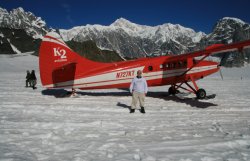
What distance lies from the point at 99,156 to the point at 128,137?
1591 millimetres

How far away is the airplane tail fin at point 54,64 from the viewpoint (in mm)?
13617

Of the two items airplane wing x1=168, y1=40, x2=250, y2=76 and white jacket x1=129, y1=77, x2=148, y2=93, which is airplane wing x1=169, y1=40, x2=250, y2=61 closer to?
airplane wing x1=168, y1=40, x2=250, y2=76

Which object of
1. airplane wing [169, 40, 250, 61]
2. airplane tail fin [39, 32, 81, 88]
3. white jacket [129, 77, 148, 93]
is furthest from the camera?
airplane tail fin [39, 32, 81, 88]

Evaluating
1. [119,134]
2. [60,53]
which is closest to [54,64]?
[60,53]

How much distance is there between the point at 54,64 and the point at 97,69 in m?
2.24

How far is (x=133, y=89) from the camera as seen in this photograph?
35.6 ft

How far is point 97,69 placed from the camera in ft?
46.9

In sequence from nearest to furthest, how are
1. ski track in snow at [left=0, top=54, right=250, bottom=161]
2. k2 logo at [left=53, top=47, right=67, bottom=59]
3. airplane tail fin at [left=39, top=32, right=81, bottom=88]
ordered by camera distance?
ski track in snow at [left=0, top=54, right=250, bottom=161] → airplane tail fin at [left=39, top=32, right=81, bottom=88] → k2 logo at [left=53, top=47, right=67, bottom=59]

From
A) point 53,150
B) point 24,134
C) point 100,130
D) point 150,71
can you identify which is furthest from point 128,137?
point 150,71

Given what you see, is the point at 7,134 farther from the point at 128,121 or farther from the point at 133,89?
the point at 133,89

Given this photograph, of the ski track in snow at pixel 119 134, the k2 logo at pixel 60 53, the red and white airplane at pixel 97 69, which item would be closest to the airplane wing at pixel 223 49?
the red and white airplane at pixel 97 69

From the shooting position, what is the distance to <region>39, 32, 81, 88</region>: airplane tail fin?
44.7 feet

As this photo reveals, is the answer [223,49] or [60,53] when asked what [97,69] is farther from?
[223,49]

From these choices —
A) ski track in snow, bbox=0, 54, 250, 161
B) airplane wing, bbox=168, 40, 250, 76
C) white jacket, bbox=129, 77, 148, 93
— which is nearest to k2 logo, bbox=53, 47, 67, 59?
ski track in snow, bbox=0, 54, 250, 161
